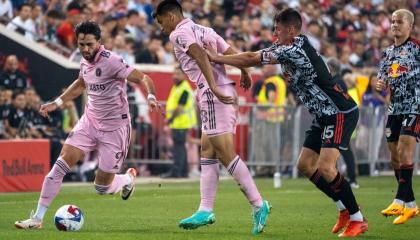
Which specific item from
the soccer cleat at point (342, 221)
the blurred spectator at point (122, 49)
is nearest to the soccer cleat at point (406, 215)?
the soccer cleat at point (342, 221)

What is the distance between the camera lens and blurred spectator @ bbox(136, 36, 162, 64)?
2764 cm

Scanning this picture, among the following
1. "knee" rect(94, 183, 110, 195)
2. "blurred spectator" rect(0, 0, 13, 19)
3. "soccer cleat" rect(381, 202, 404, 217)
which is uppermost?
"blurred spectator" rect(0, 0, 13, 19)

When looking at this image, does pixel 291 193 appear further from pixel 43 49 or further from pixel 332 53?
pixel 332 53

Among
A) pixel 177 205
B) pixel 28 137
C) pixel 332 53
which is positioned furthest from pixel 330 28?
pixel 177 205

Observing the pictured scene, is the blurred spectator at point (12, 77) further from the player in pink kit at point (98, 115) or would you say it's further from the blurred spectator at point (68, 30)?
the player in pink kit at point (98, 115)

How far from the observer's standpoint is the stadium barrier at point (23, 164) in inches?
814

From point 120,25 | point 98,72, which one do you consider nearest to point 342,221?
point 98,72

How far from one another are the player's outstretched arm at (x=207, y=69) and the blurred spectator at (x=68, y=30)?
13824 millimetres

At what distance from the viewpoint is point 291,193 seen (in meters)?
20.1

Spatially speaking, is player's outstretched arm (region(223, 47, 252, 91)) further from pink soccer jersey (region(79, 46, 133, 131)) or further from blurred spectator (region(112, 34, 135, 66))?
blurred spectator (region(112, 34, 135, 66))

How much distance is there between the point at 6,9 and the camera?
25.5 meters

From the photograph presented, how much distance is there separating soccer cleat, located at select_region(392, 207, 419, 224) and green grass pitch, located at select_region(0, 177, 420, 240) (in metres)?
0.09

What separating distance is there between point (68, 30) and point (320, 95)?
14.6 metres

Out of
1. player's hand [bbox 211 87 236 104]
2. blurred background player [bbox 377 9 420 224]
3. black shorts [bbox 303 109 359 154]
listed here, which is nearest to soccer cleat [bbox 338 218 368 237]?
black shorts [bbox 303 109 359 154]
